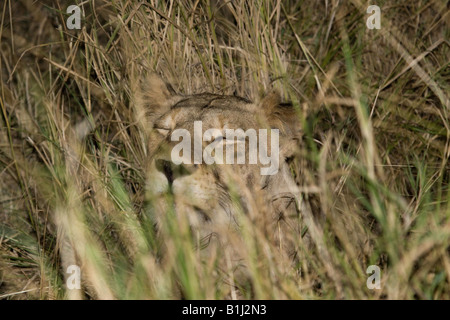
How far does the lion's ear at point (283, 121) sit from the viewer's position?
124 inches

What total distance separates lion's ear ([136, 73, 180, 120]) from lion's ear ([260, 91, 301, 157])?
1.94 feet

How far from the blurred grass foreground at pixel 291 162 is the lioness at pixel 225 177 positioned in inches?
4.0

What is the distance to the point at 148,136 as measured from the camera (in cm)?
343

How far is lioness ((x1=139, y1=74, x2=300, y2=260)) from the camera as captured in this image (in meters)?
2.78

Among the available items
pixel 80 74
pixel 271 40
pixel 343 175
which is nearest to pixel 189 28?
pixel 271 40

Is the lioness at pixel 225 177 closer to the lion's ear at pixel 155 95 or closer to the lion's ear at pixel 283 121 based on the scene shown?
the lion's ear at pixel 283 121

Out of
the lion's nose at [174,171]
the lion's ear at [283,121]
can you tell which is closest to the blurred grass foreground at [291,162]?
the lion's ear at [283,121]

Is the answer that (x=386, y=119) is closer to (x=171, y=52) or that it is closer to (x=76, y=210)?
(x=171, y=52)

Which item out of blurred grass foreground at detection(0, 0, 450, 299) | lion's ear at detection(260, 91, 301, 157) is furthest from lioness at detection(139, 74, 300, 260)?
blurred grass foreground at detection(0, 0, 450, 299)

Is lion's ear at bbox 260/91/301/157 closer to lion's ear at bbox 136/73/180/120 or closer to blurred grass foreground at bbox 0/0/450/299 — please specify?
blurred grass foreground at bbox 0/0/450/299

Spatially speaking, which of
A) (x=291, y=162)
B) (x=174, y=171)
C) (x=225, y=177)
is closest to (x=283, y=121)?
(x=291, y=162)

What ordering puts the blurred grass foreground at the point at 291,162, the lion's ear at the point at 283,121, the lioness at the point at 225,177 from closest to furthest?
the blurred grass foreground at the point at 291,162
the lioness at the point at 225,177
the lion's ear at the point at 283,121

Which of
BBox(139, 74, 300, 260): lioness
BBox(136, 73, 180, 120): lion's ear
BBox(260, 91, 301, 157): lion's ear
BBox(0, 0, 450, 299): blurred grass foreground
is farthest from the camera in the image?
BBox(136, 73, 180, 120): lion's ear

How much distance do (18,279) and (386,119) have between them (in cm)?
237
